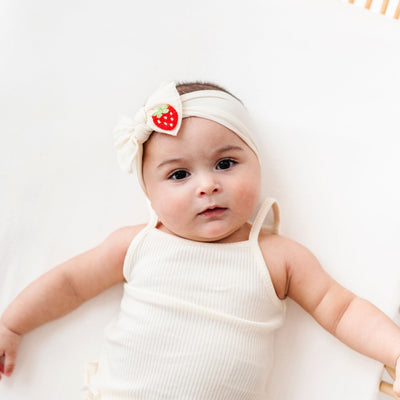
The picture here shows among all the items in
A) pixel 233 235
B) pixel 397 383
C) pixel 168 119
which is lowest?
pixel 397 383

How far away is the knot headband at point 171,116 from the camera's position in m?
1.08

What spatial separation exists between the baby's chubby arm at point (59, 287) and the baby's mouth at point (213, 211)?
20cm

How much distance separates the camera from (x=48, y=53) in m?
1.39

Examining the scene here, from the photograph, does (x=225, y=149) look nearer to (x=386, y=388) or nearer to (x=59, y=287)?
(x=59, y=287)

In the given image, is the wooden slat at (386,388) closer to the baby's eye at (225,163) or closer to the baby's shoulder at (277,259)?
the baby's shoulder at (277,259)

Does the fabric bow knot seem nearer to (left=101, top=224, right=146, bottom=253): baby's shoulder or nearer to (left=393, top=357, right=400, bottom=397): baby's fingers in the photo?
(left=101, top=224, right=146, bottom=253): baby's shoulder

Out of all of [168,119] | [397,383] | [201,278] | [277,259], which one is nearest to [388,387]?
[397,383]

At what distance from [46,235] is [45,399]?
0.38 m

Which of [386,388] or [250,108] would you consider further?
[250,108]

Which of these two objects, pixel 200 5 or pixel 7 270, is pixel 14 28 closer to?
pixel 200 5

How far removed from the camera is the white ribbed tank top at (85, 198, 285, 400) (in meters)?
A: 1.06

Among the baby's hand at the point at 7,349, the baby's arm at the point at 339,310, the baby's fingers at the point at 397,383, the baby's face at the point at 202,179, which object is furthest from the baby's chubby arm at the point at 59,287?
the baby's fingers at the point at 397,383

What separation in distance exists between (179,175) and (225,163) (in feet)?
0.33

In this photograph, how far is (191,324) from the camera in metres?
1.08
